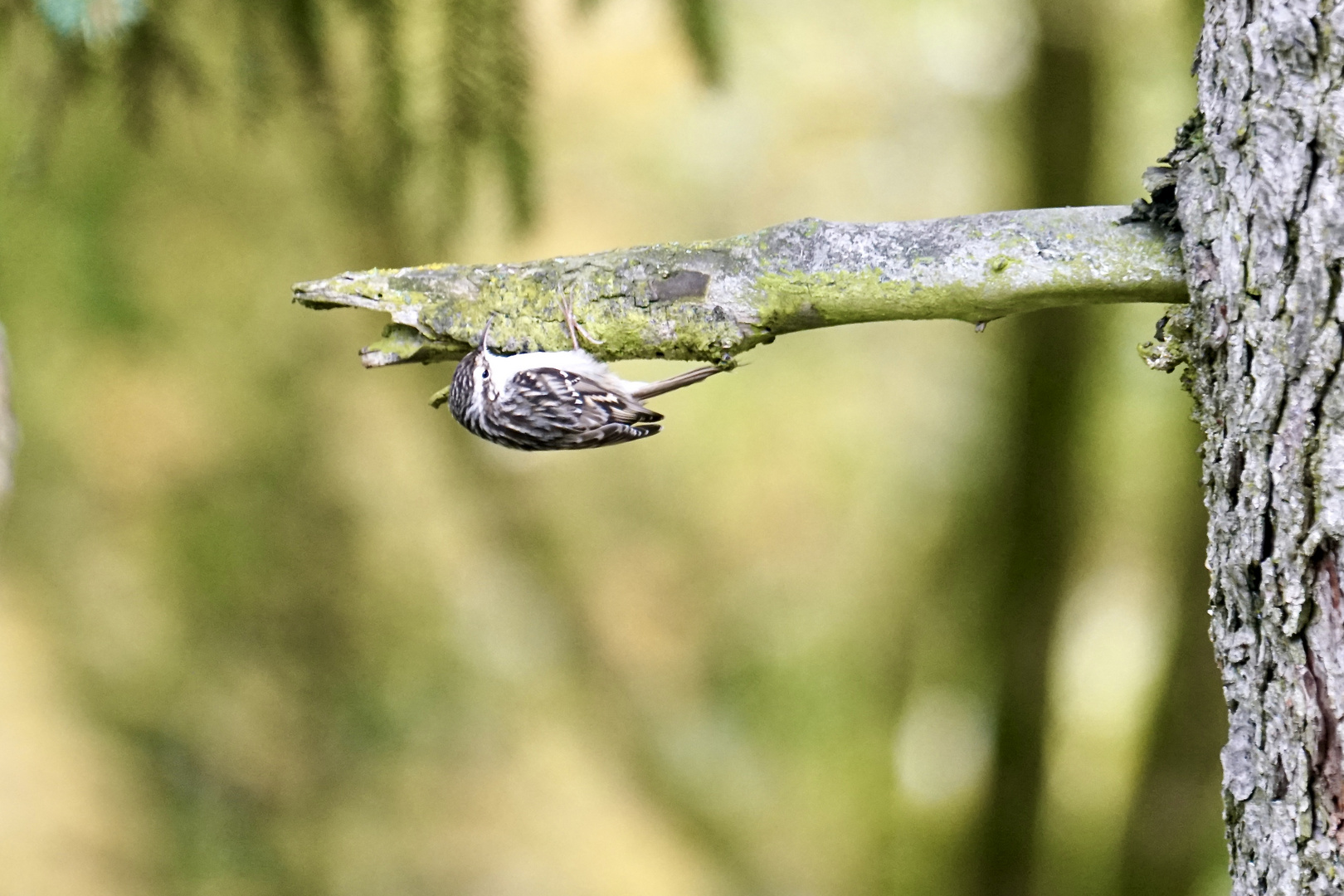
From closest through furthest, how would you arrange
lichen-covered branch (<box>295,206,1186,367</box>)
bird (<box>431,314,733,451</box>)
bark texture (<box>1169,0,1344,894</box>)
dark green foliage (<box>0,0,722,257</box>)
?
bark texture (<box>1169,0,1344,894</box>) < lichen-covered branch (<box>295,206,1186,367</box>) < bird (<box>431,314,733,451</box>) < dark green foliage (<box>0,0,722,257</box>)

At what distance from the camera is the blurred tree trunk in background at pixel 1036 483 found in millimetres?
2887

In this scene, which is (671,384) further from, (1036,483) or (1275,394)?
(1036,483)

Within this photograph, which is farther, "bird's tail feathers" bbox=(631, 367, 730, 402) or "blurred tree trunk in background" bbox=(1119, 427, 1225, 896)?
"blurred tree trunk in background" bbox=(1119, 427, 1225, 896)

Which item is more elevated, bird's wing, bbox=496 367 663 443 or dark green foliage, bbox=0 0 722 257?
dark green foliage, bbox=0 0 722 257

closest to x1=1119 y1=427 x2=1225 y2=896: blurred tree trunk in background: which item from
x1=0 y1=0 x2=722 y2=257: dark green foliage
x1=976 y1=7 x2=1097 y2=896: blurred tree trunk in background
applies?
x1=976 y1=7 x2=1097 y2=896: blurred tree trunk in background

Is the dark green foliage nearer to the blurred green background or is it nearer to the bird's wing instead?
the bird's wing

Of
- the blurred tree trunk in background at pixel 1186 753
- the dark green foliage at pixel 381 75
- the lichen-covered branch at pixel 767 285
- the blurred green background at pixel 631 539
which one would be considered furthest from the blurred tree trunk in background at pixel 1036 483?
the lichen-covered branch at pixel 767 285

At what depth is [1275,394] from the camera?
0.99 meters

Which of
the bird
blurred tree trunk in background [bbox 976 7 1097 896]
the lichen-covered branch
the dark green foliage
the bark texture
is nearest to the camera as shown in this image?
the bark texture

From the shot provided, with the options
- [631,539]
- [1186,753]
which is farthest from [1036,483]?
[631,539]

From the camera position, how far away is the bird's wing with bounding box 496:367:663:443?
1.56m

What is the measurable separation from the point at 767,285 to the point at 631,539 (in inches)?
81.3

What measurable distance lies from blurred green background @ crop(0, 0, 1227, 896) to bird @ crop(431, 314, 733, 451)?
1300 mm

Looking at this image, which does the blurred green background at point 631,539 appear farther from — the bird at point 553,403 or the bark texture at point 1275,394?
the bark texture at point 1275,394
